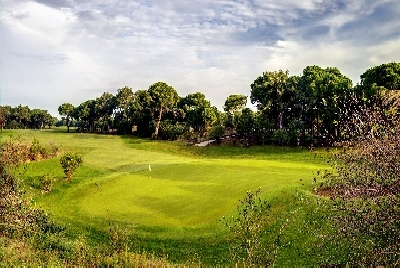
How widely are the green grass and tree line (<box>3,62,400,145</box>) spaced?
1028 cm

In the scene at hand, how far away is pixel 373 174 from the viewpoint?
438 inches

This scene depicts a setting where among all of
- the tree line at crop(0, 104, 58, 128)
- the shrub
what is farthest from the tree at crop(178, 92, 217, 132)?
the tree line at crop(0, 104, 58, 128)

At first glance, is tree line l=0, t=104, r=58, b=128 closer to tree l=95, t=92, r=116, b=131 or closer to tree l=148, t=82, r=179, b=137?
tree l=95, t=92, r=116, b=131

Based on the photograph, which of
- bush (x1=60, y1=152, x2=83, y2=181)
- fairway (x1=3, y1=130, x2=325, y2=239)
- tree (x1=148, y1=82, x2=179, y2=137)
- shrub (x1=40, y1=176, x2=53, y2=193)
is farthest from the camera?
tree (x1=148, y1=82, x2=179, y2=137)

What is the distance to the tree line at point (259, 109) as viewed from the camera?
54.4 meters

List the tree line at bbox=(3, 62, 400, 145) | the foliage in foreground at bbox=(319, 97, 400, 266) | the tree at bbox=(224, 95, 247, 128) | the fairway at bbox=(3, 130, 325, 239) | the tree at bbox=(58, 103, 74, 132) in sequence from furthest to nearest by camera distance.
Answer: the tree at bbox=(58, 103, 74, 132)
the tree at bbox=(224, 95, 247, 128)
the tree line at bbox=(3, 62, 400, 145)
the fairway at bbox=(3, 130, 325, 239)
the foliage in foreground at bbox=(319, 97, 400, 266)

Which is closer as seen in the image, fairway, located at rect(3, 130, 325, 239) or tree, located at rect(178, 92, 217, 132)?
fairway, located at rect(3, 130, 325, 239)

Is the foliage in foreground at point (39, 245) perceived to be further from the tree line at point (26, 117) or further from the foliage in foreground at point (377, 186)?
the tree line at point (26, 117)

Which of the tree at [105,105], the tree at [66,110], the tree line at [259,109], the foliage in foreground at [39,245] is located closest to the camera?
the foliage in foreground at [39,245]

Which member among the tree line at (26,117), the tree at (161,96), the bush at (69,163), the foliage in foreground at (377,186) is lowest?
the bush at (69,163)

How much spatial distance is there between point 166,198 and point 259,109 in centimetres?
4760

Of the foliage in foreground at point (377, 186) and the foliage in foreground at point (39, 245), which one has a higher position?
the foliage in foreground at point (377, 186)

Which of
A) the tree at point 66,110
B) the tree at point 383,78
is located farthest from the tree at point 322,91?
the tree at point 66,110

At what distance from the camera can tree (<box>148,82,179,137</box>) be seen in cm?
8396
